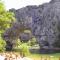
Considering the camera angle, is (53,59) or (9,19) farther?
(9,19)

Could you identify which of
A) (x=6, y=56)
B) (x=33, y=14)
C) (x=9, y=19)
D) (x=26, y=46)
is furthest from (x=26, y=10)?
(x=6, y=56)

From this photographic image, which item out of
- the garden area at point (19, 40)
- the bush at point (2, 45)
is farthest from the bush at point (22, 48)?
the bush at point (2, 45)

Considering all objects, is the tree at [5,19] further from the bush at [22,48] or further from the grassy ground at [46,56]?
the grassy ground at [46,56]

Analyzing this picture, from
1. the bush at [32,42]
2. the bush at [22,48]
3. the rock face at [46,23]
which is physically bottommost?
the bush at [22,48]

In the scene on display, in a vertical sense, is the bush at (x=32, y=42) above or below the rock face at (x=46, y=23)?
below

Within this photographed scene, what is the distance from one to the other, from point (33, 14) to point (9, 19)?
9.6 inches

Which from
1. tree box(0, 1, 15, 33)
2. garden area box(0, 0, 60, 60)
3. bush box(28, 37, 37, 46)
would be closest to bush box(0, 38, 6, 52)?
garden area box(0, 0, 60, 60)

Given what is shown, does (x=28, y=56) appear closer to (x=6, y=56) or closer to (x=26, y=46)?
(x=26, y=46)

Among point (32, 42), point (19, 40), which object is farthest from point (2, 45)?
point (32, 42)

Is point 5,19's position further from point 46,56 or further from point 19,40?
point 46,56

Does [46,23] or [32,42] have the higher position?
[46,23]

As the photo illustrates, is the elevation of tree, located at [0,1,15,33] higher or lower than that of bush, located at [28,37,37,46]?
higher

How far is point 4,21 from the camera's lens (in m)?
1.84

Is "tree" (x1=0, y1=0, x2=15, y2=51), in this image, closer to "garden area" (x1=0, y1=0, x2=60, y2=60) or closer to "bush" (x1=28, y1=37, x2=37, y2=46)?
"garden area" (x1=0, y1=0, x2=60, y2=60)
